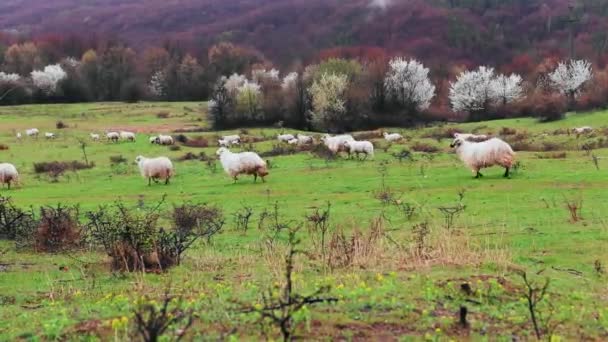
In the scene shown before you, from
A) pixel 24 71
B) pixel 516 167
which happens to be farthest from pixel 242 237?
pixel 24 71

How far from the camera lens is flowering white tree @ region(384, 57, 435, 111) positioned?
9100cm

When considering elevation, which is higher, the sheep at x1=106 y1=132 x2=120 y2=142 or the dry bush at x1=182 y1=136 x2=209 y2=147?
the sheep at x1=106 y1=132 x2=120 y2=142

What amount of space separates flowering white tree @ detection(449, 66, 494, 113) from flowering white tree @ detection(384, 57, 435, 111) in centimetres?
472

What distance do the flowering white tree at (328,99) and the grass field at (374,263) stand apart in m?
43.7

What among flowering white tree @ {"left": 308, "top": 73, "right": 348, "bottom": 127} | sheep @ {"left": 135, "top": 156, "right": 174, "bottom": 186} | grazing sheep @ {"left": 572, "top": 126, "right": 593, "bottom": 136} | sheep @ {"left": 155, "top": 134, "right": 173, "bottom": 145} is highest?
flowering white tree @ {"left": 308, "top": 73, "right": 348, "bottom": 127}

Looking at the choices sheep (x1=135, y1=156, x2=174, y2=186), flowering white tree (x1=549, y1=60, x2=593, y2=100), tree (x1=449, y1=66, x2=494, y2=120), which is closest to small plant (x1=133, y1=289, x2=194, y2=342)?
sheep (x1=135, y1=156, x2=174, y2=186)

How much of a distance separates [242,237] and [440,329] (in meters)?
11.4

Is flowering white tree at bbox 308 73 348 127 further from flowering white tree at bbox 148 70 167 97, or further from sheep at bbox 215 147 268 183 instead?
sheep at bbox 215 147 268 183

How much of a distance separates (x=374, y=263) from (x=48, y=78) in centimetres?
11299

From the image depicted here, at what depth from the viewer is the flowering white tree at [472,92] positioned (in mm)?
94750

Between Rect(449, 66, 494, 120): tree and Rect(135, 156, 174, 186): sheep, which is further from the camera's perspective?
Rect(449, 66, 494, 120): tree

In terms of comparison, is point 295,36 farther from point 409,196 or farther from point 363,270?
point 363,270

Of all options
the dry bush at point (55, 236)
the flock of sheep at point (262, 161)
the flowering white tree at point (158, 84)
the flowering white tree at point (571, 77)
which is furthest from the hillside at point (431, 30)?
the dry bush at point (55, 236)

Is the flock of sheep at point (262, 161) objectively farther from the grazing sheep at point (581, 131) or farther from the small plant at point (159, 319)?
the small plant at point (159, 319)
